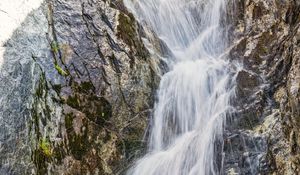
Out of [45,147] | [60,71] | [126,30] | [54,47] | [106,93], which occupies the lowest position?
[45,147]

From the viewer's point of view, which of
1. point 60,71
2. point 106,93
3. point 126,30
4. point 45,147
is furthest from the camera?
point 126,30

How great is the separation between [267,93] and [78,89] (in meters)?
2.98

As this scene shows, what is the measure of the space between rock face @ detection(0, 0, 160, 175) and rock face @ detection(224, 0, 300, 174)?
1.55 m

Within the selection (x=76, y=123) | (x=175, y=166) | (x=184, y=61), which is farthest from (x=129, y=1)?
(x=175, y=166)

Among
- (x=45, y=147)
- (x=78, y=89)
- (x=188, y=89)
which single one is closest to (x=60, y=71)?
(x=78, y=89)

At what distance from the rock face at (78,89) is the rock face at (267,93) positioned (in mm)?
1550

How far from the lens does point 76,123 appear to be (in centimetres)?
593

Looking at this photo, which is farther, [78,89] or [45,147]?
[78,89]

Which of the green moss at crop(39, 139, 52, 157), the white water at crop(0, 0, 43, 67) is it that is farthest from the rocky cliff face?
the white water at crop(0, 0, 43, 67)

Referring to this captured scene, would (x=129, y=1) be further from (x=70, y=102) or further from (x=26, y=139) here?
(x=26, y=139)

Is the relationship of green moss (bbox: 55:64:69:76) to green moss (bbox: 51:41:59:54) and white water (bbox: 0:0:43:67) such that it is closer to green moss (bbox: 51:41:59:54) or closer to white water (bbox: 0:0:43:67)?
green moss (bbox: 51:41:59:54)

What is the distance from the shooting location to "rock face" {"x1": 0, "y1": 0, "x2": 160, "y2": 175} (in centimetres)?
572

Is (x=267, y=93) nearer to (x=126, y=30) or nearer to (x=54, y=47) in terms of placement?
(x=126, y=30)

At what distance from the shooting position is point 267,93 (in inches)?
241
